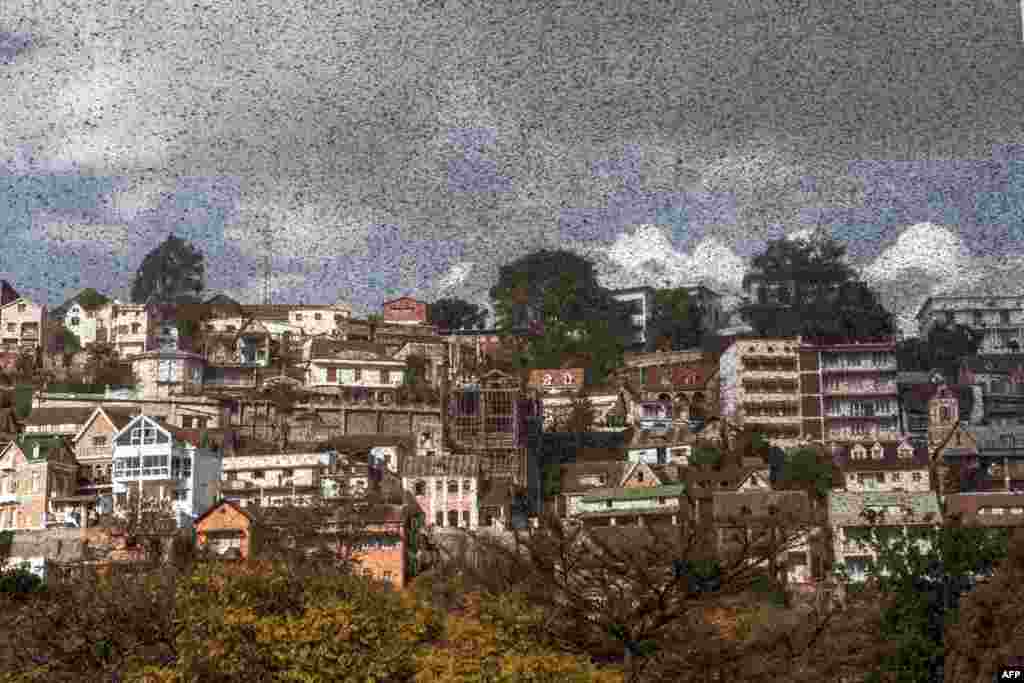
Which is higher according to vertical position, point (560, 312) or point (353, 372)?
point (560, 312)

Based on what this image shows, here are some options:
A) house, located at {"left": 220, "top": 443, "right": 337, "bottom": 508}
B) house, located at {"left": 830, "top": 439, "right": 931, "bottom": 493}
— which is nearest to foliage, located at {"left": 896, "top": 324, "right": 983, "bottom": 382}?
house, located at {"left": 830, "top": 439, "right": 931, "bottom": 493}

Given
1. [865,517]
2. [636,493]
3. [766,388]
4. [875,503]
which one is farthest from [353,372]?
[865,517]

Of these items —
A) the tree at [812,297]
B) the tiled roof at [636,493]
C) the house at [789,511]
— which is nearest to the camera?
the house at [789,511]

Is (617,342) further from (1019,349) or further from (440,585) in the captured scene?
(440,585)

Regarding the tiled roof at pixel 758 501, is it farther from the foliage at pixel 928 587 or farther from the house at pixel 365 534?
the foliage at pixel 928 587

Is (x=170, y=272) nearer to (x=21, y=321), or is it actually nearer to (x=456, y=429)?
(x=21, y=321)

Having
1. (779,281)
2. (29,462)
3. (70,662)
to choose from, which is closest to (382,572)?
(29,462)

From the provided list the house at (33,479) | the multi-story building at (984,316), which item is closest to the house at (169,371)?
the house at (33,479)
